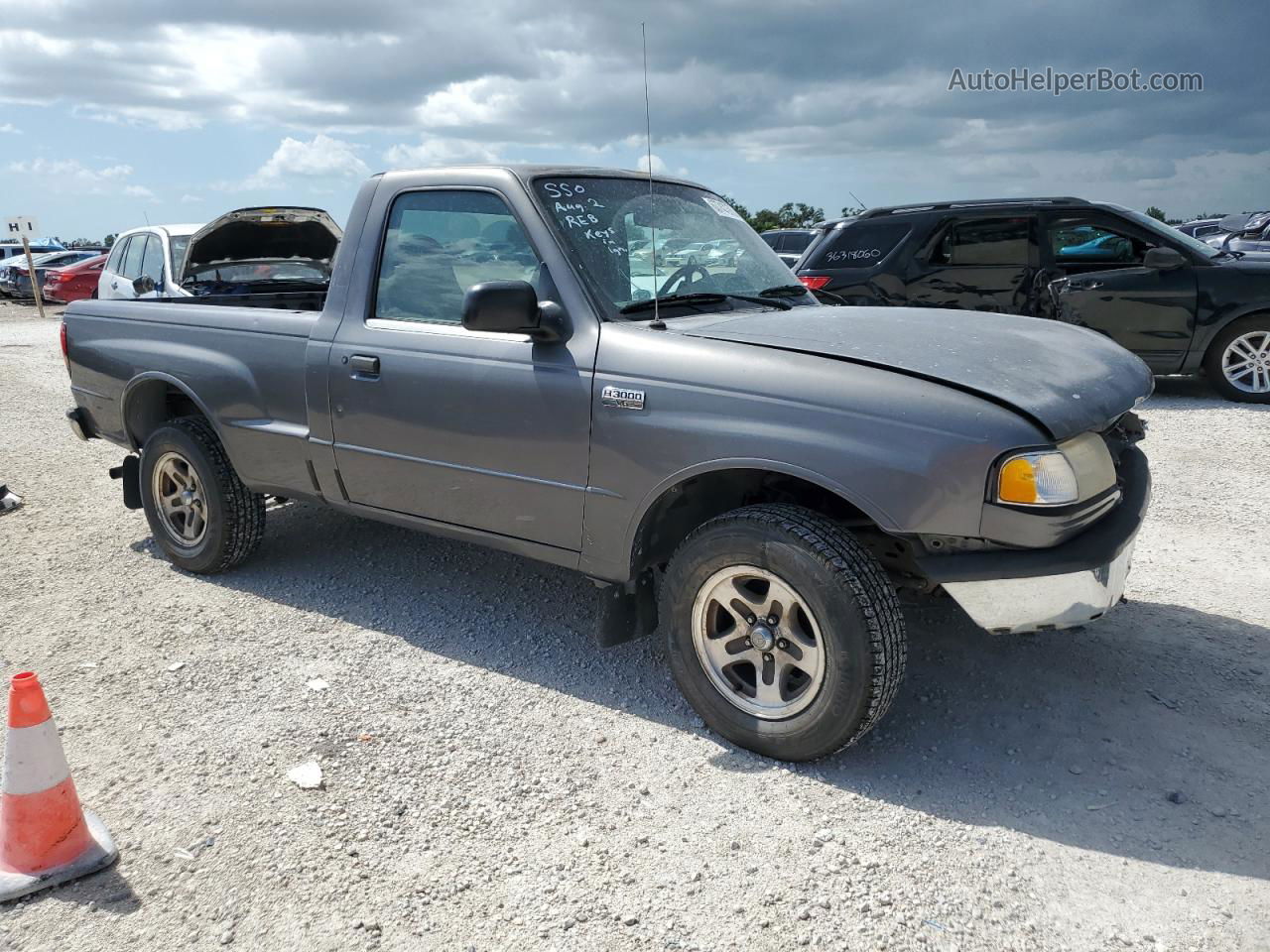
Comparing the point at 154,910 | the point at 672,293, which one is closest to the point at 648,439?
the point at 672,293

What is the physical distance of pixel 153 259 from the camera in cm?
1148

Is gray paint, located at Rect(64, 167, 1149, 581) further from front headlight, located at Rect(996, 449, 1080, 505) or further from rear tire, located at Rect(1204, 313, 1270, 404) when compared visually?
rear tire, located at Rect(1204, 313, 1270, 404)

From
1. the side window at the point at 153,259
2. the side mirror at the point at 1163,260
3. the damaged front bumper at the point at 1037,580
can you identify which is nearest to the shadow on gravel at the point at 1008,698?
the damaged front bumper at the point at 1037,580

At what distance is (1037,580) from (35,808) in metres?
2.89

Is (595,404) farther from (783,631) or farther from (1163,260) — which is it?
(1163,260)

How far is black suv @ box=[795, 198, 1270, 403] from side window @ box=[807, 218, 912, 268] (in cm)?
1

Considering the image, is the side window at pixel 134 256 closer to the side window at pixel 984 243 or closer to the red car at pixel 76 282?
the side window at pixel 984 243

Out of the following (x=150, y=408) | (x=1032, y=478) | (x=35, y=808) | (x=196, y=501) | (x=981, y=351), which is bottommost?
(x=35, y=808)

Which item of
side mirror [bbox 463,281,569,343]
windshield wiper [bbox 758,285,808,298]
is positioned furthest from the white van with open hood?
side mirror [bbox 463,281,569,343]

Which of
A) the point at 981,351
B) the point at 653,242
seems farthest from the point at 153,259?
the point at 981,351

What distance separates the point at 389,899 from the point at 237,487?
2.82 metres

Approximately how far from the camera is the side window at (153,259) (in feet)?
36.9

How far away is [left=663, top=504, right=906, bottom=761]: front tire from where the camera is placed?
9.89 ft

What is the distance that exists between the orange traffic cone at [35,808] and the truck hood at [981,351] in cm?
226
